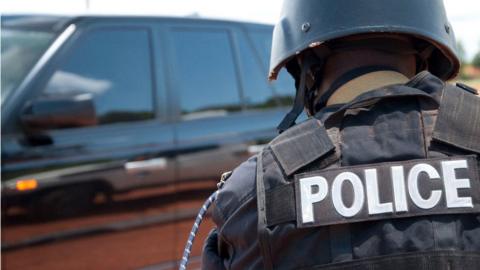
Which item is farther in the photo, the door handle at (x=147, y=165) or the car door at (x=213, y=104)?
the car door at (x=213, y=104)

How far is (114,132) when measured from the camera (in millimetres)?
3338

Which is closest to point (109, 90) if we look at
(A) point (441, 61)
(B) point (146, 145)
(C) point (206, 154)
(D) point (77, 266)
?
(B) point (146, 145)

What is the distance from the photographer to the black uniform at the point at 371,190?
1.33m

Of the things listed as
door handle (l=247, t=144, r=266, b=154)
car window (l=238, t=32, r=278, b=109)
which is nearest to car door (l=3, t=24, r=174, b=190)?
door handle (l=247, t=144, r=266, b=154)

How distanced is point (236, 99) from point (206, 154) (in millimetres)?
457

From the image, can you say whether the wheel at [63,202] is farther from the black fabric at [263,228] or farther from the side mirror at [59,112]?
the black fabric at [263,228]

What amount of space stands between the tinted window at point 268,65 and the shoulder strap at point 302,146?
107 inches

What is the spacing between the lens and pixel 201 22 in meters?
3.92

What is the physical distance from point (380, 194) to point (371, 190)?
0.06 ft

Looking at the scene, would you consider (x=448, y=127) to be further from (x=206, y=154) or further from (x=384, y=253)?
(x=206, y=154)

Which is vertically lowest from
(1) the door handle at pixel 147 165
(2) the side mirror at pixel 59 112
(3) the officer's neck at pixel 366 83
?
(1) the door handle at pixel 147 165

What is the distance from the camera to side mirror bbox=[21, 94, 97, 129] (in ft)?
9.95

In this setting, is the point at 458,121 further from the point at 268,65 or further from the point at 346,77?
the point at 268,65

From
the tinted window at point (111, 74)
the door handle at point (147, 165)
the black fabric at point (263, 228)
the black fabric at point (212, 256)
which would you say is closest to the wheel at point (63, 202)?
the door handle at point (147, 165)
